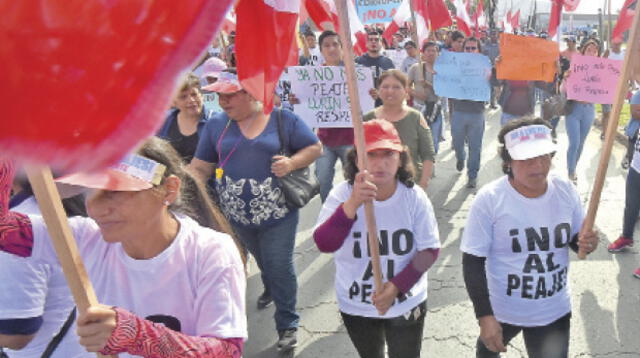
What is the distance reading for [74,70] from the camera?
58 cm

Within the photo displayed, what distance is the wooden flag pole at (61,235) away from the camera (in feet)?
3.15

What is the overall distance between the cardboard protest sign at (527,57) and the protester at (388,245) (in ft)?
8.72

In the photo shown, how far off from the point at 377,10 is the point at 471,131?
9.90 ft

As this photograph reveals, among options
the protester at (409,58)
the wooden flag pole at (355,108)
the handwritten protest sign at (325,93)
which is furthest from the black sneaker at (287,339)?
the protester at (409,58)

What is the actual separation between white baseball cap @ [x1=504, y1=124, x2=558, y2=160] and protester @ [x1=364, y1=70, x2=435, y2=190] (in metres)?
1.76

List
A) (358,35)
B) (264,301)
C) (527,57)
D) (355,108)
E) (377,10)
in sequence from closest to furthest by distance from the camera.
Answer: (355,108) < (264,301) < (527,57) < (358,35) < (377,10)

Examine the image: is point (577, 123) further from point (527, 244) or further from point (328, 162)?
point (527, 244)

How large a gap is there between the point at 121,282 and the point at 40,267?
255 mm

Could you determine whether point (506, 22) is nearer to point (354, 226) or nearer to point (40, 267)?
point (354, 226)

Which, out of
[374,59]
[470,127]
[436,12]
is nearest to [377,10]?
[436,12]

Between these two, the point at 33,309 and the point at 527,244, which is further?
the point at 527,244

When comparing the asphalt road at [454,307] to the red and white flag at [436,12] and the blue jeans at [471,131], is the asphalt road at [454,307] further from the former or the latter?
the red and white flag at [436,12]

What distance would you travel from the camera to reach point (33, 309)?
58.6 inches

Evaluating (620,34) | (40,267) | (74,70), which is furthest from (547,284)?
(620,34)
